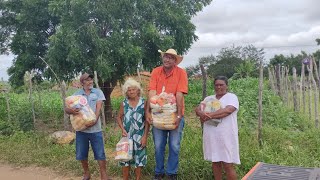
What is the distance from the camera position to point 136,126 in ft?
14.7

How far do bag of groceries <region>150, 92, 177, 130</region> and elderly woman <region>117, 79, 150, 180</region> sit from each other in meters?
0.27

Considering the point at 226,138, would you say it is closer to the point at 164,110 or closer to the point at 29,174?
the point at 164,110

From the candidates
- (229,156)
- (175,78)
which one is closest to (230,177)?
(229,156)

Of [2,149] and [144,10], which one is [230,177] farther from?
[144,10]

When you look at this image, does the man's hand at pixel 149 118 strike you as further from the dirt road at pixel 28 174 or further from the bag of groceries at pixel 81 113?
the dirt road at pixel 28 174

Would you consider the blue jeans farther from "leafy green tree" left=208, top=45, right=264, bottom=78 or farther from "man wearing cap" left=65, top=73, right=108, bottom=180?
"leafy green tree" left=208, top=45, right=264, bottom=78

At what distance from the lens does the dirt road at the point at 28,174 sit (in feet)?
18.1

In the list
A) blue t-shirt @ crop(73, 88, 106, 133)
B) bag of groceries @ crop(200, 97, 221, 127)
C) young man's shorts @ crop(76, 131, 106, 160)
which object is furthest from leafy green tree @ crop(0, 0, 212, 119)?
bag of groceries @ crop(200, 97, 221, 127)

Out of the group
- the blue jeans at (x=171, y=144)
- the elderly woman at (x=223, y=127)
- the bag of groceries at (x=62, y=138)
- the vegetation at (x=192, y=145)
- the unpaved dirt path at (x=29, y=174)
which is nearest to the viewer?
the elderly woman at (x=223, y=127)

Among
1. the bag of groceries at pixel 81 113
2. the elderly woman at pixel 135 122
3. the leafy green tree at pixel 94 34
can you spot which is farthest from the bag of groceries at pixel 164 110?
the leafy green tree at pixel 94 34

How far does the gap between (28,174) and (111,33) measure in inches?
189

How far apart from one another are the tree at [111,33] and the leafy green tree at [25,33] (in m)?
1.16

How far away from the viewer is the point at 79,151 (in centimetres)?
484

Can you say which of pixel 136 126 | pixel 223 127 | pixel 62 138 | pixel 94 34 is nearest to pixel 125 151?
pixel 136 126
